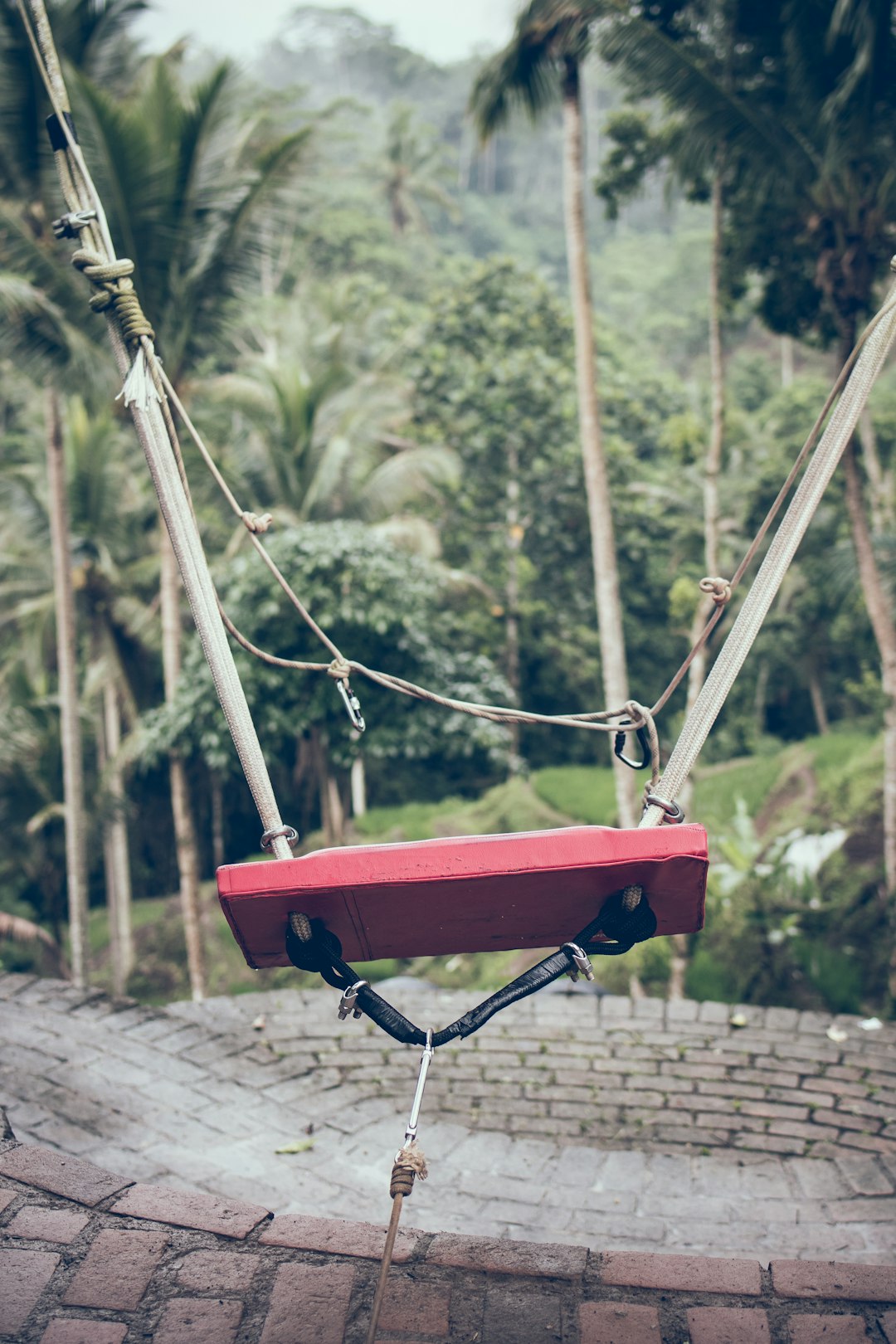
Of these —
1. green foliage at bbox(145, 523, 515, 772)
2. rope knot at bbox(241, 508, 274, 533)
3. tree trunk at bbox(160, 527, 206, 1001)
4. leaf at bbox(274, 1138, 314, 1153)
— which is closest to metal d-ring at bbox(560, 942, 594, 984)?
rope knot at bbox(241, 508, 274, 533)

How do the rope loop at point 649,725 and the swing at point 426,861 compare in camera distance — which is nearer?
the swing at point 426,861

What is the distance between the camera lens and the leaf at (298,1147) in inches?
150

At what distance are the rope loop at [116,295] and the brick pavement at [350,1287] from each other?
2.23 metres

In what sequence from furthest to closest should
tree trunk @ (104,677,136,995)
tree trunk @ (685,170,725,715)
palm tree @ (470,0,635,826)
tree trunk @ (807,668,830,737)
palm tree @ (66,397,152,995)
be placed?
tree trunk @ (807,668,830,737)
tree trunk @ (104,677,136,995)
palm tree @ (66,397,152,995)
tree trunk @ (685,170,725,715)
palm tree @ (470,0,635,826)

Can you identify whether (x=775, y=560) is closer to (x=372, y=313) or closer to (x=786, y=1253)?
(x=786, y=1253)

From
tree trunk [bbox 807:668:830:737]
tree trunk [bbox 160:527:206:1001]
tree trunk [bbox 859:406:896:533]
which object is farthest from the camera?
tree trunk [bbox 807:668:830:737]

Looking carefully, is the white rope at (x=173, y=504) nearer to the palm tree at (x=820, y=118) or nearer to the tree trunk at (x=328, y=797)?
the palm tree at (x=820, y=118)

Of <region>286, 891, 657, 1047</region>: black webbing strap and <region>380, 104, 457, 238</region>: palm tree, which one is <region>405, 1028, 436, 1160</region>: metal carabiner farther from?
<region>380, 104, 457, 238</region>: palm tree

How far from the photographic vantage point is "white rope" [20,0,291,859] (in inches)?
91.8

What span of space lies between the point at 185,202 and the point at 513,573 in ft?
25.7

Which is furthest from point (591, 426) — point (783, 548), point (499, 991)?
point (499, 991)

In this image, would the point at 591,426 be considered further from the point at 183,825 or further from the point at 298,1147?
the point at 298,1147

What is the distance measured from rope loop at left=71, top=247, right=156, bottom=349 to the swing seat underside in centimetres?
142

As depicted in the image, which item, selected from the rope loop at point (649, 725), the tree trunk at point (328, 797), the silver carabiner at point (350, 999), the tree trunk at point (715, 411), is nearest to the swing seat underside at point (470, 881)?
the silver carabiner at point (350, 999)
